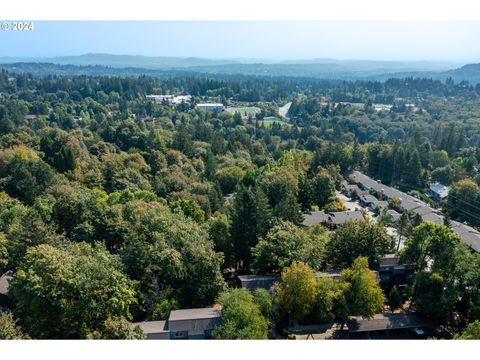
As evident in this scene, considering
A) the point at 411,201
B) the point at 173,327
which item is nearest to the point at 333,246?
the point at 173,327

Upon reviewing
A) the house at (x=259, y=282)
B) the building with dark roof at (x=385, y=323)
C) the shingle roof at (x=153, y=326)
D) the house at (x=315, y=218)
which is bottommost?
the house at (x=315, y=218)

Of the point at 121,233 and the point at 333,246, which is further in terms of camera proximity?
the point at 121,233

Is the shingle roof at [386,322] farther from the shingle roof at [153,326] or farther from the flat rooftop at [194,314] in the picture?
the shingle roof at [153,326]

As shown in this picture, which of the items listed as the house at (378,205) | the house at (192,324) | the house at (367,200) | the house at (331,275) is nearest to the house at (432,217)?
the house at (378,205)

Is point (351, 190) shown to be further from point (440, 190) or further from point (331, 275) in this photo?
point (331, 275)

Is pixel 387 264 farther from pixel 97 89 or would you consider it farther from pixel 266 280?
pixel 97 89

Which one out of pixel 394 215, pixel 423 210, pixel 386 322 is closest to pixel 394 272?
pixel 386 322
